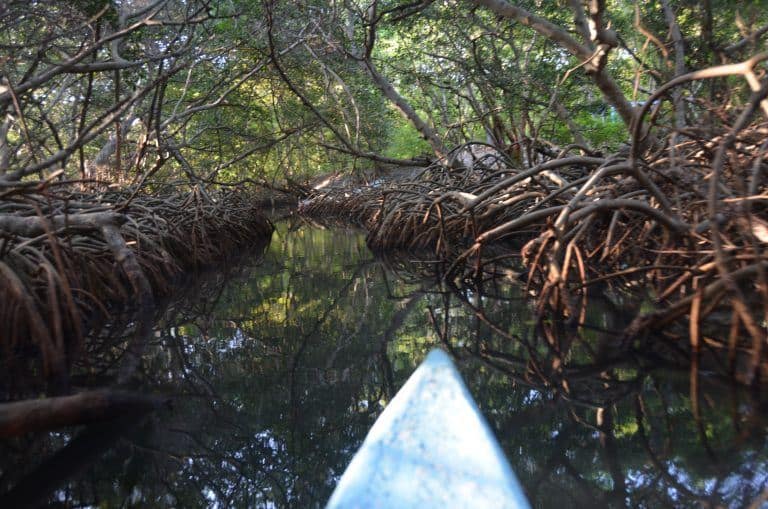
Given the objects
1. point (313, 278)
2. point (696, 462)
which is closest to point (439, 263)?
point (313, 278)

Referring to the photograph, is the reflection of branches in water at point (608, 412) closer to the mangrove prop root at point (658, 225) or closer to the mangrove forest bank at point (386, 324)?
the mangrove forest bank at point (386, 324)

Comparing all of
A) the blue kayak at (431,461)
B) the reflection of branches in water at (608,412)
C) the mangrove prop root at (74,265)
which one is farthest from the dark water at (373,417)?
the blue kayak at (431,461)

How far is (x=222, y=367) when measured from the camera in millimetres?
2326

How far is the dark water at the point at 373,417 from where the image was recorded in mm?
1355

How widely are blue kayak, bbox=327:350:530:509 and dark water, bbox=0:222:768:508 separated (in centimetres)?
53

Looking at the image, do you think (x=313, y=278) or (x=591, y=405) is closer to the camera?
(x=591, y=405)

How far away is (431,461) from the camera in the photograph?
2.62ft

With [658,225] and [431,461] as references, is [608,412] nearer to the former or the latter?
[431,461]

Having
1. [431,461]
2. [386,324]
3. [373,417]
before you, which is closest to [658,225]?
[386,324]

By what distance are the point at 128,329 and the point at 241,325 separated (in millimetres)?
563

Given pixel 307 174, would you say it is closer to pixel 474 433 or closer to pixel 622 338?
pixel 622 338

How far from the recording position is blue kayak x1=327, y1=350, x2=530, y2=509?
29.0 inches

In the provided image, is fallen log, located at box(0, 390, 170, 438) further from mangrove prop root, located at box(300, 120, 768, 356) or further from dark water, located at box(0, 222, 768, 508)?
mangrove prop root, located at box(300, 120, 768, 356)

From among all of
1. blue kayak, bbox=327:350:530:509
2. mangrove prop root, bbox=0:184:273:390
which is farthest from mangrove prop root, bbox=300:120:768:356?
mangrove prop root, bbox=0:184:273:390
